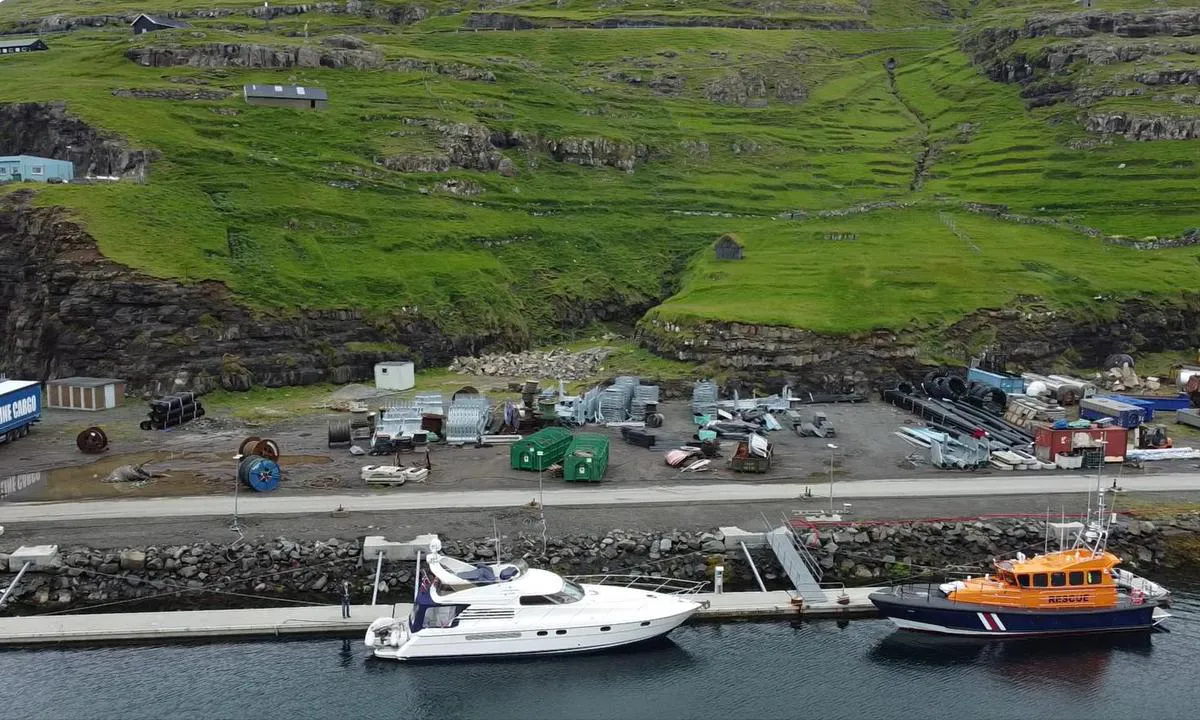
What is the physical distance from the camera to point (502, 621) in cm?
3725

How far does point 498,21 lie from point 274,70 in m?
72.2

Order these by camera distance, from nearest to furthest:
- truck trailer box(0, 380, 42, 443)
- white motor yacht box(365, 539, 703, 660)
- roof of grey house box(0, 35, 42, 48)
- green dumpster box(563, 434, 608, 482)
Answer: white motor yacht box(365, 539, 703, 660) → green dumpster box(563, 434, 608, 482) → truck trailer box(0, 380, 42, 443) → roof of grey house box(0, 35, 42, 48)

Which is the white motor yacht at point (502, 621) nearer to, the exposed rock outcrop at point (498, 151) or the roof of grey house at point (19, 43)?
the exposed rock outcrop at point (498, 151)

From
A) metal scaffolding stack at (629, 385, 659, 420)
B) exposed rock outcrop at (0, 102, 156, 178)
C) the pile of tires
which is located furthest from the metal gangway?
exposed rock outcrop at (0, 102, 156, 178)

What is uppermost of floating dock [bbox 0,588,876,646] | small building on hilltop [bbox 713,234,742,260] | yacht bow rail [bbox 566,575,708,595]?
small building on hilltop [bbox 713,234,742,260]

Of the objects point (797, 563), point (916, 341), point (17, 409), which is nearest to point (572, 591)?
point (797, 563)

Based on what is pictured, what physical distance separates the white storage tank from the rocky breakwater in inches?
138

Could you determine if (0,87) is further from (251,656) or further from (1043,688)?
(1043,688)

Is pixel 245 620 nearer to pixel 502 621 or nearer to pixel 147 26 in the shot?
pixel 502 621

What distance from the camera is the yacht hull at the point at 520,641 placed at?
36844mm

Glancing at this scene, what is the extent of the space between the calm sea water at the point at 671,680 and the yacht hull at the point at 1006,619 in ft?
1.76

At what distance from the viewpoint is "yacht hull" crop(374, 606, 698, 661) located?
36.8 metres

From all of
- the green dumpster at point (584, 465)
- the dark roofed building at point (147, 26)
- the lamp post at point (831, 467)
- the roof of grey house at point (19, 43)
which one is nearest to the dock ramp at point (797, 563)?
the lamp post at point (831, 467)

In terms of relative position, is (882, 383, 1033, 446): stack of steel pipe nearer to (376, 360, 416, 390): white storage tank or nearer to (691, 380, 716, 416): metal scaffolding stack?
(691, 380, 716, 416): metal scaffolding stack
